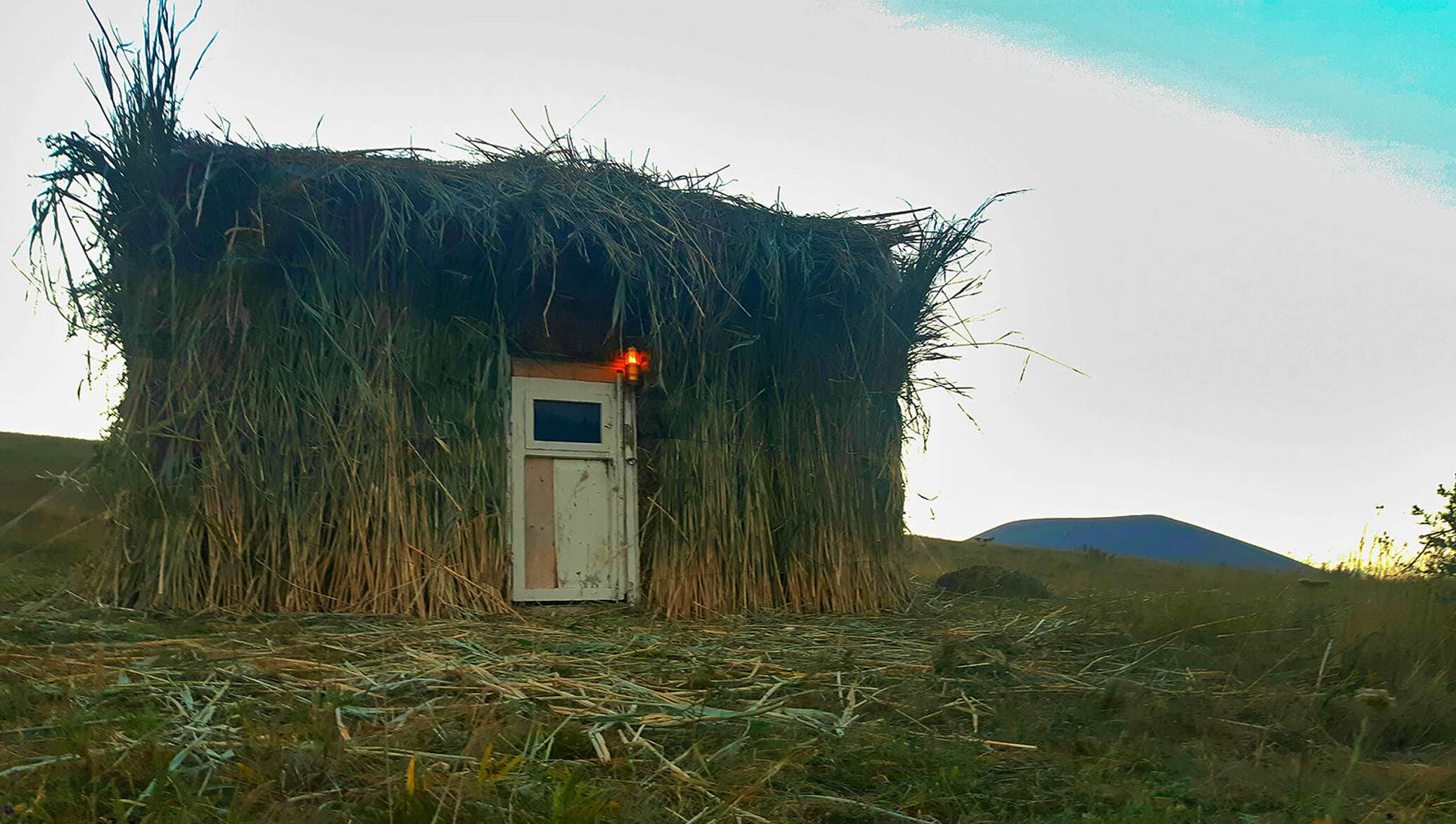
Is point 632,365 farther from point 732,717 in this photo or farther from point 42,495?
point 42,495

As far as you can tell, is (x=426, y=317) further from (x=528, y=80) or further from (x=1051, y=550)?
(x=1051, y=550)

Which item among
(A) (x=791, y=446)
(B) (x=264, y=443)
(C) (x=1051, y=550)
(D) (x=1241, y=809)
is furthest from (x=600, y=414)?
(C) (x=1051, y=550)

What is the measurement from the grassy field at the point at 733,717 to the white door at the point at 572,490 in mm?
660

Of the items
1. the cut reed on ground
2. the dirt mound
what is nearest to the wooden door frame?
the cut reed on ground

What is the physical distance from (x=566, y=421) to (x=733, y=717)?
12.3ft

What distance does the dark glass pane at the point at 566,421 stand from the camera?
6.33m

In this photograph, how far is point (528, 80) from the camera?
21.4 feet

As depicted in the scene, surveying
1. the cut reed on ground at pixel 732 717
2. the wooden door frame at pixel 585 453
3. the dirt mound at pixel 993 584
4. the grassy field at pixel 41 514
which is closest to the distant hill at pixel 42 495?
the grassy field at pixel 41 514

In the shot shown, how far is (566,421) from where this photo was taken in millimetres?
6406

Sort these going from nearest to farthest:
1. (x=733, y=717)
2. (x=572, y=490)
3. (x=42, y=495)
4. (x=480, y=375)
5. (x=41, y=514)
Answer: (x=733, y=717)
(x=480, y=375)
(x=572, y=490)
(x=41, y=514)
(x=42, y=495)

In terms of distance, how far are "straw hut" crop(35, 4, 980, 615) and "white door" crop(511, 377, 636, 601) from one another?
16 mm

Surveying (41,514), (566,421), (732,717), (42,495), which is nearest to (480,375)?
(566,421)

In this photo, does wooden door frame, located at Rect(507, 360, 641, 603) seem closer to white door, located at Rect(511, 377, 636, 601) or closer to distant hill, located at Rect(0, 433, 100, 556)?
white door, located at Rect(511, 377, 636, 601)

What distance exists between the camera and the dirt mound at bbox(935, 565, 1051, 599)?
7969 millimetres
